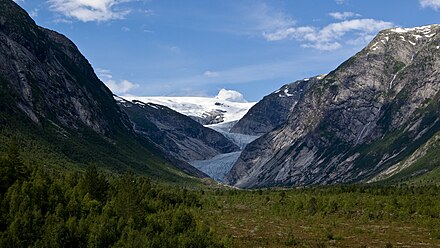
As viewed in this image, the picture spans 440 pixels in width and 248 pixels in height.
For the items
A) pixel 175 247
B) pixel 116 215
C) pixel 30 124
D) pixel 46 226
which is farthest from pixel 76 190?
pixel 30 124

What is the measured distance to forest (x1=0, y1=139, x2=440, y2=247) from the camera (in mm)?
54469

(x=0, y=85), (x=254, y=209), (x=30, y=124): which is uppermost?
(x=0, y=85)

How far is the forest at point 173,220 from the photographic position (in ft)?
179

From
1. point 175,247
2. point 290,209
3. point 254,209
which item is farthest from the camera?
point 254,209

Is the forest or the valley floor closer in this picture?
the forest

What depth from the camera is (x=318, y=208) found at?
3725 inches

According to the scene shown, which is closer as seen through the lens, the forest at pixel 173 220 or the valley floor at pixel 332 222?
the forest at pixel 173 220

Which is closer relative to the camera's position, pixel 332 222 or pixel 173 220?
pixel 173 220

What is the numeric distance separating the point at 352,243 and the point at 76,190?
37.2 meters

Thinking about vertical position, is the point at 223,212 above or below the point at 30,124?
below

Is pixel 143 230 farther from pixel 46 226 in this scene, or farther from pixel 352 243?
pixel 352 243

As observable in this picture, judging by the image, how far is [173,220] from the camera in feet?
221

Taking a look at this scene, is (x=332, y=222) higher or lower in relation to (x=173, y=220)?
lower

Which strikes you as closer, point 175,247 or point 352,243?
point 175,247
